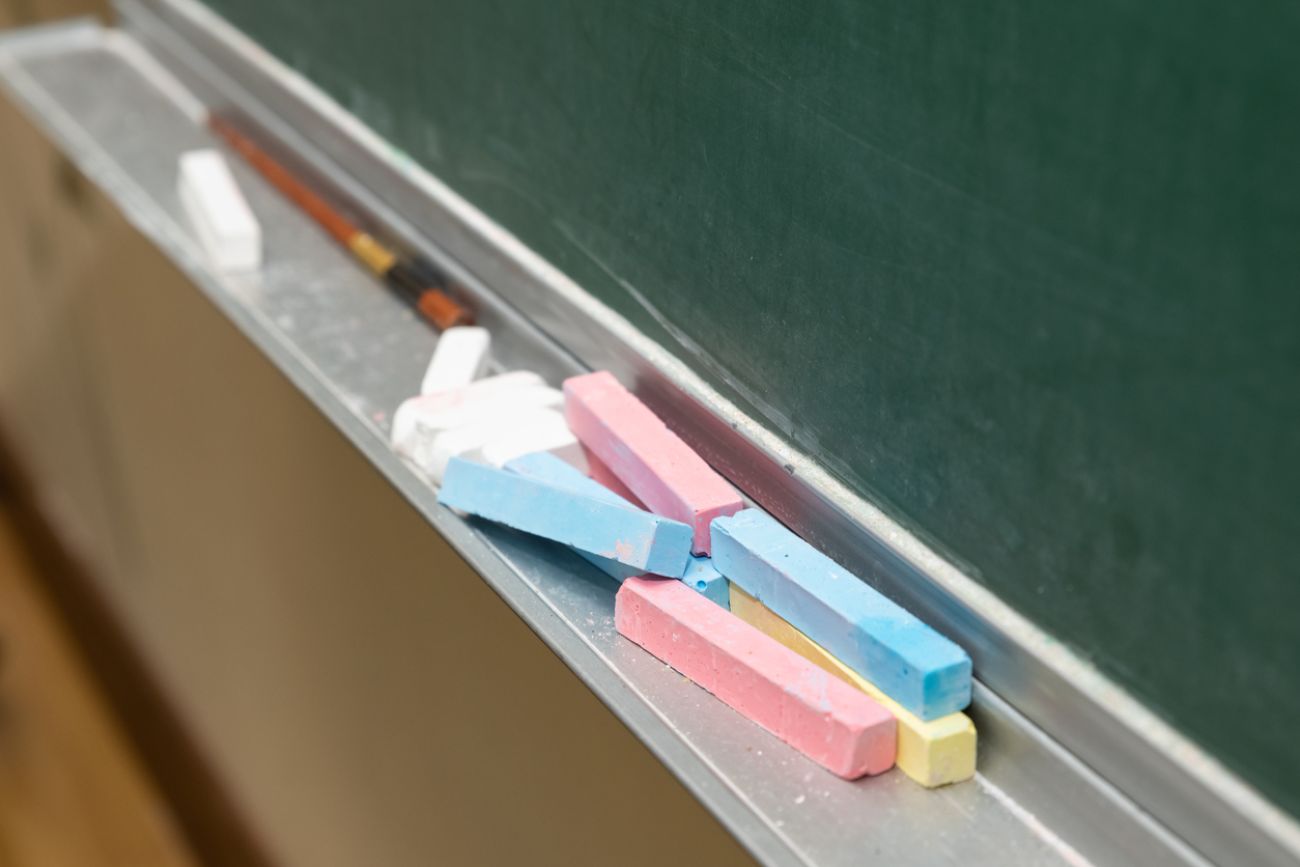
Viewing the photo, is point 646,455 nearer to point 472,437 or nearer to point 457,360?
point 472,437

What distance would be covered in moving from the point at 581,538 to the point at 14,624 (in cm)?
183

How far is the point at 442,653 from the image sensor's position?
3.53 feet

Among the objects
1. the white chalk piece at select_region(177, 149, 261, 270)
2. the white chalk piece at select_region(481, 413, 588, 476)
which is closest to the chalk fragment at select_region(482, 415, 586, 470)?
the white chalk piece at select_region(481, 413, 588, 476)

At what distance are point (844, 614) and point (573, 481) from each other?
23 centimetres

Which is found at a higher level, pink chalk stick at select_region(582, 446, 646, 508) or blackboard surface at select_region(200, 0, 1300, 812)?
blackboard surface at select_region(200, 0, 1300, 812)

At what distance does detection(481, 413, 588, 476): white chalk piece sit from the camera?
3.17 ft

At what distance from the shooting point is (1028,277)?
652mm

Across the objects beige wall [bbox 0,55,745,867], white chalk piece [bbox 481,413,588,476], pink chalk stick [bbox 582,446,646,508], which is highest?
white chalk piece [bbox 481,413,588,476]

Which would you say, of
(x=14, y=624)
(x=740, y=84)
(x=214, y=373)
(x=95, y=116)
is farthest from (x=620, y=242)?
(x=14, y=624)

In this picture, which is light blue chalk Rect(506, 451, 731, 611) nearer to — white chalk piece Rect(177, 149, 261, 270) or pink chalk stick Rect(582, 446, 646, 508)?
pink chalk stick Rect(582, 446, 646, 508)

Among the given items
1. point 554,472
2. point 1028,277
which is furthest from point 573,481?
point 1028,277

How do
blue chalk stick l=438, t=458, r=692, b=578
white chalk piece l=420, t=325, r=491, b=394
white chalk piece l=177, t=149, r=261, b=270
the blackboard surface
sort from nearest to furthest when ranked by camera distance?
the blackboard surface, blue chalk stick l=438, t=458, r=692, b=578, white chalk piece l=420, t=325, r=491, b=394, white chalk piece l=177, t=149, r=261, b=270

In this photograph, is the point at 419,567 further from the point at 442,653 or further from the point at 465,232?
the point at 465,232

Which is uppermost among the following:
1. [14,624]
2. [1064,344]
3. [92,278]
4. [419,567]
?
[1064,344]
